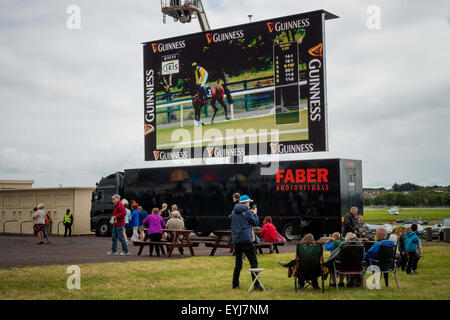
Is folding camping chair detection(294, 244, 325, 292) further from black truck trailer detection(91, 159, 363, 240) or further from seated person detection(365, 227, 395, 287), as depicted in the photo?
black truck trailer detection(91, 159, 363, 240)

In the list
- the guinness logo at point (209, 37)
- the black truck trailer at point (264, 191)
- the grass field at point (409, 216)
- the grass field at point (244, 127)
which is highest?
the guinness logo at point (209, 37)

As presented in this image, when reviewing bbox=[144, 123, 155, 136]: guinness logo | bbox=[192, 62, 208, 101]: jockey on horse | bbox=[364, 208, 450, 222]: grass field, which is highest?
bbox=[192, 62, 208, 101]: jockey on horse

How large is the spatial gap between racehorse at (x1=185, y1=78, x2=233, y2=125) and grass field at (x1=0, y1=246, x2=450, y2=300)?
11.9 metres

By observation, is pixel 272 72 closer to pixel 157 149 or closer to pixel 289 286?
pixel 157 149

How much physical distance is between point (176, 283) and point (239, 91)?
48.9 ft

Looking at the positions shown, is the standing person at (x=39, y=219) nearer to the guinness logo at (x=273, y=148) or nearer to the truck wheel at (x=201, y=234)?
the truck wheel at (x=201, y=234)

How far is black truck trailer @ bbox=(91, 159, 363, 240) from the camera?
75.8 feet

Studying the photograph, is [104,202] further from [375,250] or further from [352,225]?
[375,250]

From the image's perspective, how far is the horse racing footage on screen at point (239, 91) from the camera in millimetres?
23688

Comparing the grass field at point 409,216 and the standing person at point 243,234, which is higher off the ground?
the standing person at point 243,234

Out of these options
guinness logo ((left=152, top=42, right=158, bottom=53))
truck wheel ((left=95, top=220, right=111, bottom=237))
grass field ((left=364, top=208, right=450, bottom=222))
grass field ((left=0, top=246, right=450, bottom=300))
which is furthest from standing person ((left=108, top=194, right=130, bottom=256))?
grass field ((left=364, top=208, right=450, bottom=222))

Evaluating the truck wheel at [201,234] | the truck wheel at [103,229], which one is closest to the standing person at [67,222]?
the truck wheel at [103,229]

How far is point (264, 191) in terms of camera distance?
971 inches

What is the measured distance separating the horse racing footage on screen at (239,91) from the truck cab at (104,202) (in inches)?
108
